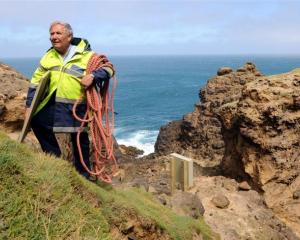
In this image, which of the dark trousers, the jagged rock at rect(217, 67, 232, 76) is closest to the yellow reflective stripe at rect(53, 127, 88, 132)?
the dark trousers

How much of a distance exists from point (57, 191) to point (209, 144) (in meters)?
26.7

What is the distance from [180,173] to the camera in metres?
13.7

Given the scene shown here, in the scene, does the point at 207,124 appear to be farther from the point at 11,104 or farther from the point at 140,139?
the point at 11,104

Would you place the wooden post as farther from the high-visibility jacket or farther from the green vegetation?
the high-visibility jacket

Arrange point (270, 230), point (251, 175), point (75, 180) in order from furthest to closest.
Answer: point (251, 175) → point (270, 230) → point (75, 180)

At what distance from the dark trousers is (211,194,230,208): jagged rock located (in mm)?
5866

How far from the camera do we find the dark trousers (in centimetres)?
711

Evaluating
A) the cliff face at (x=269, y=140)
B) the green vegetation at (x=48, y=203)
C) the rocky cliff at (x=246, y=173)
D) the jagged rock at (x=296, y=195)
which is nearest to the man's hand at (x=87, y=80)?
the rocky cliff at (x=246, y=173)

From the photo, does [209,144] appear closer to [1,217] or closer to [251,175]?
[251,175]

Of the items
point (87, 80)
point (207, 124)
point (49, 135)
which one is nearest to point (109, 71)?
point (87, 80)

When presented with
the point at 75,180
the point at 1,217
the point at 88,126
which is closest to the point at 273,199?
the point at 88,126

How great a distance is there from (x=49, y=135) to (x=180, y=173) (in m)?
7.00

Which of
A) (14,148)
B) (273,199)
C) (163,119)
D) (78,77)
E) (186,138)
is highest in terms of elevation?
(78,77)

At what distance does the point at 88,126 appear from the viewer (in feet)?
23.9
